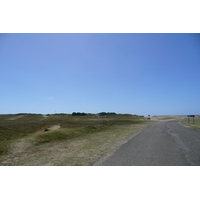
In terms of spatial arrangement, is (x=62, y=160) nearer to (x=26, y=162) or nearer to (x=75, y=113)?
(x=26, y=162)

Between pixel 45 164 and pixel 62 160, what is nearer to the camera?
pixel 45 164

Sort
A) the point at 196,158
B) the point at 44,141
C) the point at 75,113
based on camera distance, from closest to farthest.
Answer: the point at 196,158, the point at 44,141, the point at 75,113

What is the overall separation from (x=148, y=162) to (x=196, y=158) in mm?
3135

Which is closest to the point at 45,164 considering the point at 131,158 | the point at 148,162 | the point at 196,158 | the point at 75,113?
the point at 131,158

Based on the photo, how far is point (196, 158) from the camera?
28.3 ft

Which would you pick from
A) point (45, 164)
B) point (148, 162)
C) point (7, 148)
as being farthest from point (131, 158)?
point (7, 148)

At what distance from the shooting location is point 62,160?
8930 millimetres

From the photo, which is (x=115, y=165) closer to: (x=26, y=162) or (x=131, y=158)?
(x=131, y=158)

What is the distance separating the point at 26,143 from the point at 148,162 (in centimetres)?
1142
